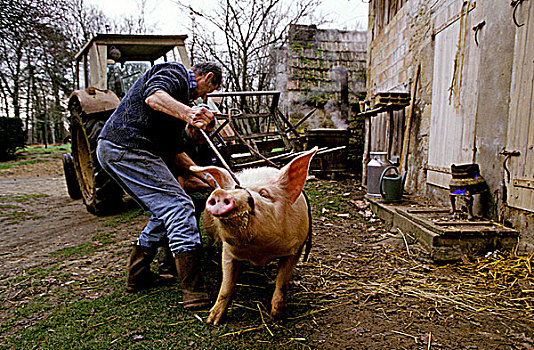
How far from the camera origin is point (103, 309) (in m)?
2.56

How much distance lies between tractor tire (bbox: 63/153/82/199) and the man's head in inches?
178

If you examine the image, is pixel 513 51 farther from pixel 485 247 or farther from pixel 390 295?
pixel 390 295

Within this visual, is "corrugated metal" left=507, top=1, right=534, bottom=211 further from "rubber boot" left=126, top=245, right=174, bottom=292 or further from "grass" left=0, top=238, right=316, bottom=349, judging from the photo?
"rubber boot" left=126, top=245, right=174, bottom=292

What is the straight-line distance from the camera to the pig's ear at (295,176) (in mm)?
2268

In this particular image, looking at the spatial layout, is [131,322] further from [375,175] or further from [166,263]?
[375,175]

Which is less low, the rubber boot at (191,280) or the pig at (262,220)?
the pig at (262,220)

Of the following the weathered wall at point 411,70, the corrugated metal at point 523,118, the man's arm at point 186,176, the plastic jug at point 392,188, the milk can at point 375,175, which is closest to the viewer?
the man's arm at point 186,176

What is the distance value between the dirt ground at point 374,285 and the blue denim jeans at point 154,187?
3.32ft

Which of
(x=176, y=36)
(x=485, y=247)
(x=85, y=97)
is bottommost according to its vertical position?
(x=485, y=247)

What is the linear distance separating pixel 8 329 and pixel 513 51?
15.9ft

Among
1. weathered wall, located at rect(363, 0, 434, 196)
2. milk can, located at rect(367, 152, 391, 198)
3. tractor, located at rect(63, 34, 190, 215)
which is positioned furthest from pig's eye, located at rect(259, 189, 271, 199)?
milk can, located at rect(367, 152, 391, 198)

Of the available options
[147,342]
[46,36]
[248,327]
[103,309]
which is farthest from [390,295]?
[46,36]

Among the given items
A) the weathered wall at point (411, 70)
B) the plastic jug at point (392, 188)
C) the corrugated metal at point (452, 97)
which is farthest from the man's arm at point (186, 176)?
the weathered wall at point (411, 70)

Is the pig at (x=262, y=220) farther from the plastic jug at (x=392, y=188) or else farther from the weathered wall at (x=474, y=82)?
the plastic jug at (x=392, y=188)
